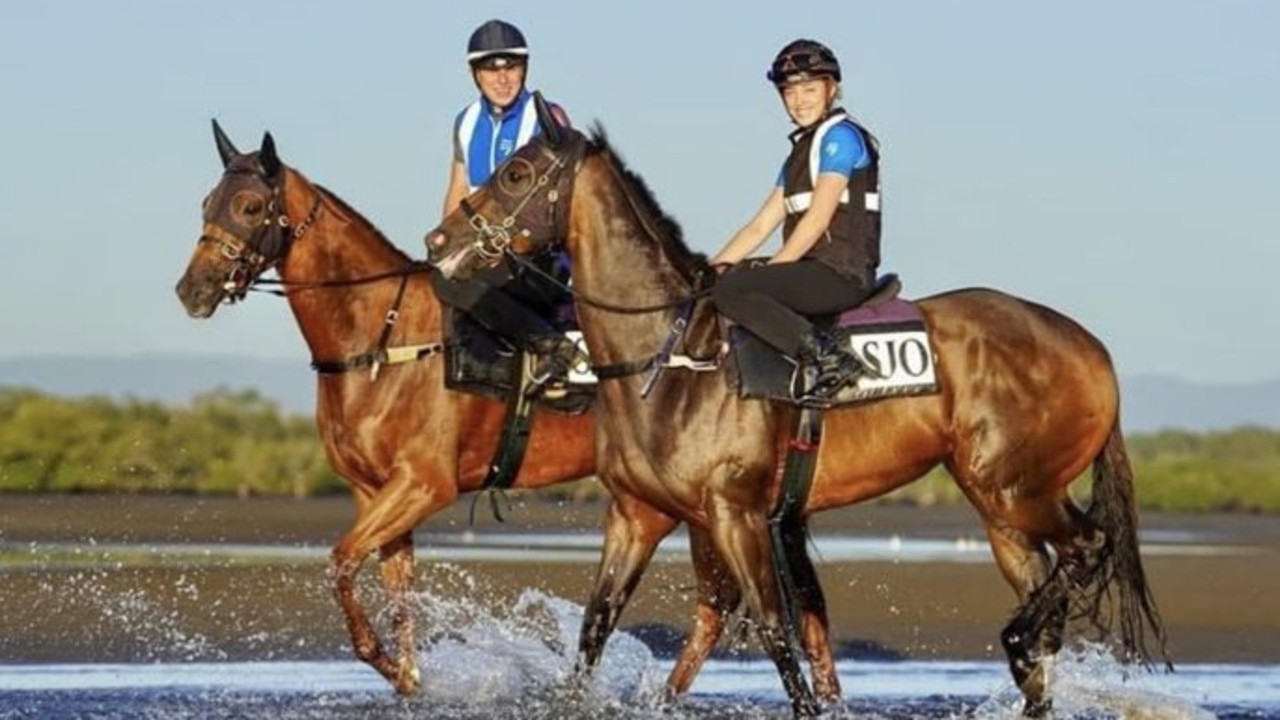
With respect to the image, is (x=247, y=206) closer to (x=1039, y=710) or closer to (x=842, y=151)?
(x=842, y=151)

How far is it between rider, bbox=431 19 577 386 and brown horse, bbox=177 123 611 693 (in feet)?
0.93

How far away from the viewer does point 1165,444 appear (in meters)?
48.0

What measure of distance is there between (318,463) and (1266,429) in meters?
16.9

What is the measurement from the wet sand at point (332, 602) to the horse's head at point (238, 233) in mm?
2514

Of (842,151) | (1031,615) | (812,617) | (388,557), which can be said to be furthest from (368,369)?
(1031,615)

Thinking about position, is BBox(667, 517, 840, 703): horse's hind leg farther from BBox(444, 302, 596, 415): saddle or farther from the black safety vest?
the black safety vest

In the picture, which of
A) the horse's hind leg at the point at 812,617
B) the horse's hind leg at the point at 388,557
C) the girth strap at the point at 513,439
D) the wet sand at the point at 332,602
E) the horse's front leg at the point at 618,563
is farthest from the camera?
the wet sand at the point at 332,602

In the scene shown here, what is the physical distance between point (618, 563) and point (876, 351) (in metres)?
1.70

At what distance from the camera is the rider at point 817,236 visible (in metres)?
12.9

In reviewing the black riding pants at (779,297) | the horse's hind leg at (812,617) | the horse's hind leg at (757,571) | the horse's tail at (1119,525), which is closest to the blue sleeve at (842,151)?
the black riding pants at (779,297)

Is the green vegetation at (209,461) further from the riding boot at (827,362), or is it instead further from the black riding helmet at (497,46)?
the riding boot at (827,362)

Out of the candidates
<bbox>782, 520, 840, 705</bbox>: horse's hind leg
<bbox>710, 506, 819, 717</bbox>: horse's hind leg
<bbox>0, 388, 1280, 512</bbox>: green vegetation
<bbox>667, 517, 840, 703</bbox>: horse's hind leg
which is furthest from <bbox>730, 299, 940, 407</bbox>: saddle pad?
<bbox>0, 388, 1280, 512</bbox>: green vegetation

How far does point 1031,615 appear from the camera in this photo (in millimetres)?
13633

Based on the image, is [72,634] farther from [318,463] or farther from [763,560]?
[318,463]
